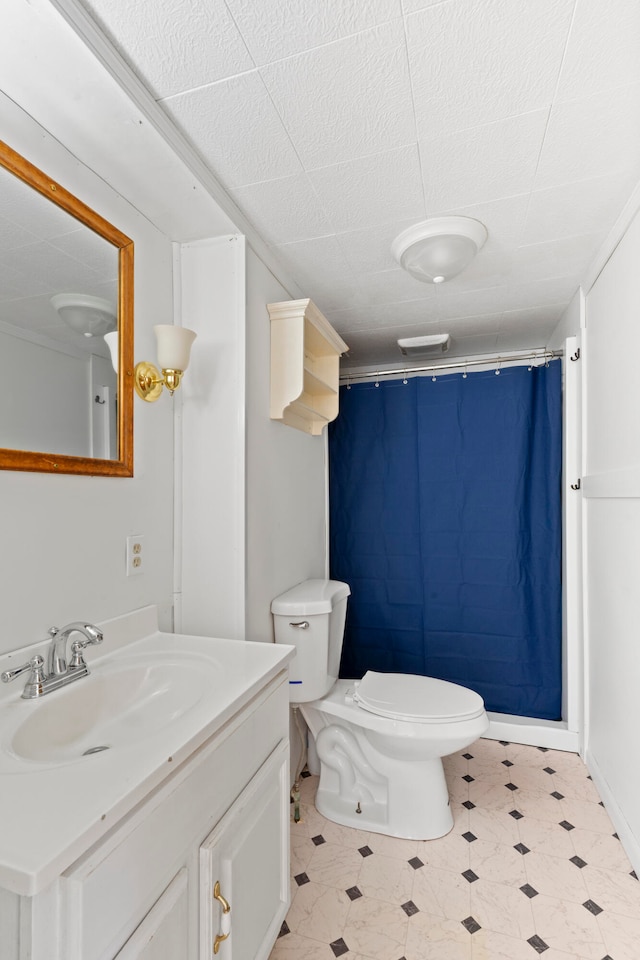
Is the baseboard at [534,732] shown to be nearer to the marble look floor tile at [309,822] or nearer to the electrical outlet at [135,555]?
the marble look floor tile at [309,822]

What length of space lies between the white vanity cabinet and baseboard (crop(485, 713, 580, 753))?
147 cm

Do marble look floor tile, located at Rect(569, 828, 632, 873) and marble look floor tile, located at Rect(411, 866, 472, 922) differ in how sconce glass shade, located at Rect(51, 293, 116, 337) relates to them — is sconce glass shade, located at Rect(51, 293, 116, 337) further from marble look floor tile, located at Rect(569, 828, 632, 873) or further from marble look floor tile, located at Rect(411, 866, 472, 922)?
marble look floor tile, located at Rect(569, 828, 632, 873)

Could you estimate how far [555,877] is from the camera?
58.9 inches

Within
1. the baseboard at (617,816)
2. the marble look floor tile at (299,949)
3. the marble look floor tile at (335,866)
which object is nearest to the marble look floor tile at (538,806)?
the baseboard at (617,816)

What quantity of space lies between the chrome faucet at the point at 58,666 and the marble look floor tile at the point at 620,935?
4.91 feet

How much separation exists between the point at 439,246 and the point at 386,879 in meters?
2.01

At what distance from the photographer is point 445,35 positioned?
946 mm

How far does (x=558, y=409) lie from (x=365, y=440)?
96 centimetres

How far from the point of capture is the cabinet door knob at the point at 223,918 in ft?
2.85

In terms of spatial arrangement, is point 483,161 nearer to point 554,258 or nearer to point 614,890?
point 554,258

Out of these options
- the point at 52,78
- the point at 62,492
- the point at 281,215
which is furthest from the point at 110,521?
the point at 281,215

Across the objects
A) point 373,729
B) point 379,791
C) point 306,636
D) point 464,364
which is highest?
point 464,364

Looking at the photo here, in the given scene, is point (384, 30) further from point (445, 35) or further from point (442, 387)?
point (442, 387)

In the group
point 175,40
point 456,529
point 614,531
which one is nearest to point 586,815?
point 614,531
